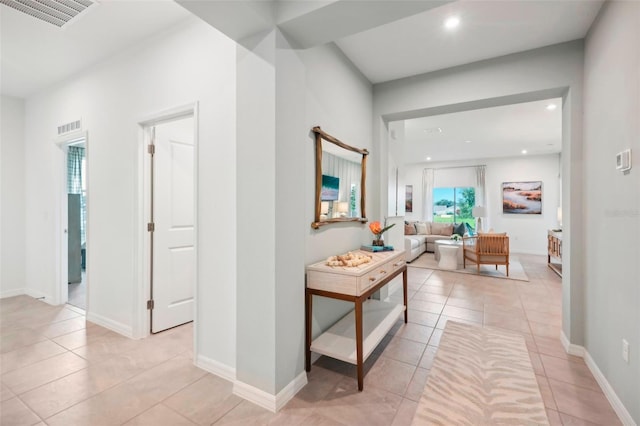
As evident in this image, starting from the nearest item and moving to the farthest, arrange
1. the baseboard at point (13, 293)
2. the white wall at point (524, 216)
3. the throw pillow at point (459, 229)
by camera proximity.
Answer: the baseboard at point (13, 293)
the white wall at point (524, 216)
the throw pillow at point (459, 229)

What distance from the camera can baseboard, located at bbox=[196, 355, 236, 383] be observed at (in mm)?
2145

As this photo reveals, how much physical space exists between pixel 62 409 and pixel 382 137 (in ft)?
12.2

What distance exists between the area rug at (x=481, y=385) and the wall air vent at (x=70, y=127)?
14.6 ft

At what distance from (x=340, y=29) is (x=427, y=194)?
862cm

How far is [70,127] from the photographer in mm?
3439

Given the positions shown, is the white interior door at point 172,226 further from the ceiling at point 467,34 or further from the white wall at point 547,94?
the white wall at point 547,94

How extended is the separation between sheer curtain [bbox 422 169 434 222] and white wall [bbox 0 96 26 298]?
972cm

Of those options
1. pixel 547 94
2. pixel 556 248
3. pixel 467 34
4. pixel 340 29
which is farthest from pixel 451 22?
pixel 556 248

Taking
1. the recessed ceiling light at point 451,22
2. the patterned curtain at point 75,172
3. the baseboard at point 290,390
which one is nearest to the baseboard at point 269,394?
the baseboard at point 290,390

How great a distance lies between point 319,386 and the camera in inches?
81.0

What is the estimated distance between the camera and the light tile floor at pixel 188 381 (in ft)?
5.76

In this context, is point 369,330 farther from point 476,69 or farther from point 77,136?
point 77,136

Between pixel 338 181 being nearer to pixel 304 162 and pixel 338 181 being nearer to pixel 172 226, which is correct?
pixel 304 162

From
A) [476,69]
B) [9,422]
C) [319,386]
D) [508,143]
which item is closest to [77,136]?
[9,422]
